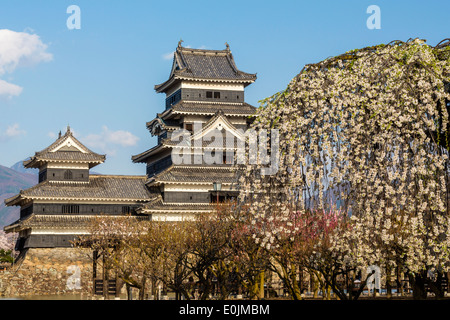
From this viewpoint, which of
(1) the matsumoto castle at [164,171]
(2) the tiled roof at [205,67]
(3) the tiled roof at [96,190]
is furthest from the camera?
(2) the tiled roof at [205,67]

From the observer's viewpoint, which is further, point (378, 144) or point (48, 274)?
point (48, 274)

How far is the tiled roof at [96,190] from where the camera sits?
176 ft

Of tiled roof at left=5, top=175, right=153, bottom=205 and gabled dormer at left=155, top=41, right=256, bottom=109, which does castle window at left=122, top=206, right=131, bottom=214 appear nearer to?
tiled roof at left=5, top=175, right=153, bottom=205

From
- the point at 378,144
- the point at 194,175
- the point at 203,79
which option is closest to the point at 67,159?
the point at 194,175

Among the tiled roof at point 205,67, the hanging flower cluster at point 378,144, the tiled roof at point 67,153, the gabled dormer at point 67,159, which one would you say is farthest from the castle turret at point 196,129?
the hanging flower cluster at point 378,144

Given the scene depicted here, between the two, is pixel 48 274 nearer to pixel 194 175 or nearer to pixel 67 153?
pixel 67 153

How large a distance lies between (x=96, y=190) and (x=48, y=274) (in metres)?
7.54

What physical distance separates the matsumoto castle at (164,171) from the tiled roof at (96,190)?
3.0 inches

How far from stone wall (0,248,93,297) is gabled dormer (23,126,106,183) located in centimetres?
609

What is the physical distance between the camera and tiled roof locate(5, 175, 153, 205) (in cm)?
5378

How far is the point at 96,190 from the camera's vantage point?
5538cm

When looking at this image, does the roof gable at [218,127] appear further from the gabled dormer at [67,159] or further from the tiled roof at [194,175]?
the gabled dormer at [67,159]

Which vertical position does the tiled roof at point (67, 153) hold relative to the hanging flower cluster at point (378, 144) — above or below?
above
